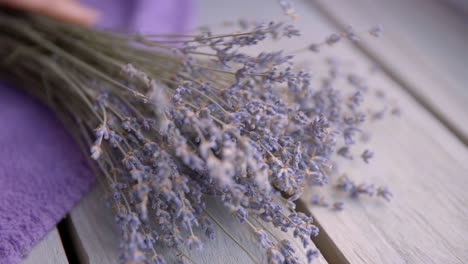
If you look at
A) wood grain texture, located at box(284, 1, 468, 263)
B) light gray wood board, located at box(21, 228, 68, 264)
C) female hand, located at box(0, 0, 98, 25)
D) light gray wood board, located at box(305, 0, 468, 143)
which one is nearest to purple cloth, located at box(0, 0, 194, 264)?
light gray wood board, located at box(21, 228, 68, 264)

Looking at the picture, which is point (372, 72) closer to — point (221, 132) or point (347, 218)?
point (347, 218)

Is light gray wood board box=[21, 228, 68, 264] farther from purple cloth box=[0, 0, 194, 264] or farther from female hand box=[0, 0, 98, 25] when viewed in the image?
female hand box=[0, 0, 98, 25]

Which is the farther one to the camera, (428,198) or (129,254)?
(428,198)

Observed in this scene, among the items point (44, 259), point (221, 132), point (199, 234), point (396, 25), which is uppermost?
point (396, 25)

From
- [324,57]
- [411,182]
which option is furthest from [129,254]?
[324,57]

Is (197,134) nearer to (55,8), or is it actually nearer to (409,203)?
(409,203)
